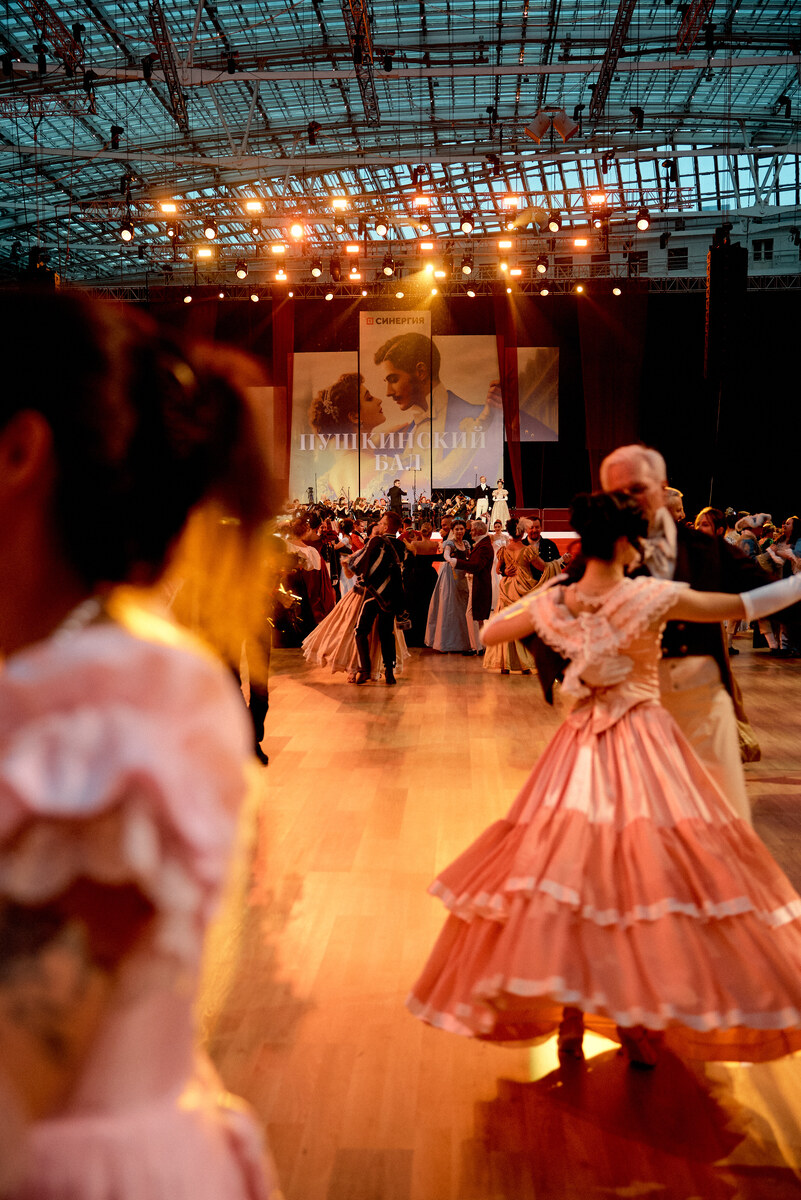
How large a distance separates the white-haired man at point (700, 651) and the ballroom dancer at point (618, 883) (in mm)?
355

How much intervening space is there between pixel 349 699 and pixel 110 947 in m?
8.08

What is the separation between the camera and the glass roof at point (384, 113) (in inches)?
482

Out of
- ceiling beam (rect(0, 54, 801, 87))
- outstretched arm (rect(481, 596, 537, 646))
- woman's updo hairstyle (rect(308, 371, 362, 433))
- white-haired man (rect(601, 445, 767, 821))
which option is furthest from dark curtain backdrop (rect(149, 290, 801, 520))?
outstretched arm (rect(481, 596, 537, 646))

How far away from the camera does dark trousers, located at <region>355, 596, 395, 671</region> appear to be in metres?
9.34

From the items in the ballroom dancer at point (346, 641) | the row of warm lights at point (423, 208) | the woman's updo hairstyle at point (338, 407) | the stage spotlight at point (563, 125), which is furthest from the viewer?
the woman's updo hairstyle at point (338, 407)

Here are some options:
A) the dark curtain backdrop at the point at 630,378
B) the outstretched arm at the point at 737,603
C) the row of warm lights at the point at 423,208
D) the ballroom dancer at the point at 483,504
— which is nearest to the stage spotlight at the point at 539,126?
the row of warm lights at the point at 423,208

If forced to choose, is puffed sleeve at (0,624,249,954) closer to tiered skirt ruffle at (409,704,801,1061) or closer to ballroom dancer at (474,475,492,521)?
tiered skirt ruffle at (409,704,801,1061)

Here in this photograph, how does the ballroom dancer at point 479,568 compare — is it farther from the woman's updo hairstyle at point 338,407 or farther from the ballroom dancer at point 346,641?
the woman's updo hairstyle at point 338,407

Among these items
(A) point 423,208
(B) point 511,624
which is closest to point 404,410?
(A) point 423,208

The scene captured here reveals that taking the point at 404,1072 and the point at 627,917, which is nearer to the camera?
the point at 627,917

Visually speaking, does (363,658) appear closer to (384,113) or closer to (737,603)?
(737,603)

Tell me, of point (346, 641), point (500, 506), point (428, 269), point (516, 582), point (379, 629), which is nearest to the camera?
point (379, 629)

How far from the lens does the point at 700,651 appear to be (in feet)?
10.6

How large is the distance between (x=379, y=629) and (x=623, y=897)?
709 centimetres
